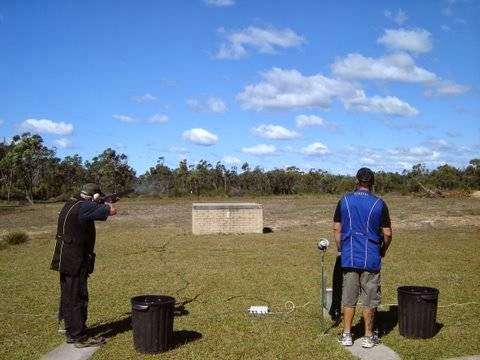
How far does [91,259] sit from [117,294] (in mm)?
Answer: 3038

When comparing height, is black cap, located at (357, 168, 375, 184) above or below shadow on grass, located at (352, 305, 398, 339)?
above

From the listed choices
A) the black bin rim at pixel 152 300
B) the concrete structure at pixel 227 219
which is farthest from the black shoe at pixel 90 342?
the concrete structure at pixel 227 219

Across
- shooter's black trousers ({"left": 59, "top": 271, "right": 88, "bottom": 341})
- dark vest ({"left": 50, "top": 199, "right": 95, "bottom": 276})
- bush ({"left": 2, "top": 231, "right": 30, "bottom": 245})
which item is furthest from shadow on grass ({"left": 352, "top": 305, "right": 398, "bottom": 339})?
bush ({"left": 2, "top": 231, "right": 30, "bottom": 245})

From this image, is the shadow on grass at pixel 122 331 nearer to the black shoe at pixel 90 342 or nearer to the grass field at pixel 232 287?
the grass field at pixel 232 287

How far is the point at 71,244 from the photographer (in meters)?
6.48

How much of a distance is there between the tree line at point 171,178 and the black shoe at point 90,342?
143 ft

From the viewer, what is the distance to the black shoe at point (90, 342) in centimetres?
639

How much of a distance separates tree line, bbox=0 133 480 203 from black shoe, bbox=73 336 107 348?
4349cm

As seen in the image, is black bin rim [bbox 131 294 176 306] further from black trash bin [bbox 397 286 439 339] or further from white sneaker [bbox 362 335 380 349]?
black trash bin [bbox 397 286 439 339]

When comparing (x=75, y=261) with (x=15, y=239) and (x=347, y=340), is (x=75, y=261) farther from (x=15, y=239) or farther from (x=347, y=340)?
(x=15, y=239)

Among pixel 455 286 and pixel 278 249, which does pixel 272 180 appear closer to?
pixel 278 249

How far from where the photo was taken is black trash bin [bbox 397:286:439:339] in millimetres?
6449

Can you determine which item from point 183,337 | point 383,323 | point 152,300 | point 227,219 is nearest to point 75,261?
point 152,300

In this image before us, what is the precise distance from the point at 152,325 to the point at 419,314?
334cm
